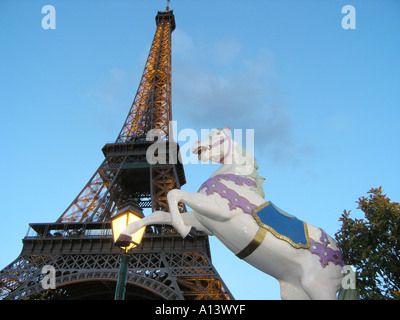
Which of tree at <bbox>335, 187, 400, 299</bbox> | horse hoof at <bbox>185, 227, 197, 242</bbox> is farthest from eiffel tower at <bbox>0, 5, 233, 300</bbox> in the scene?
horse hoof at <bbox>185, 227, 197, 242</bbox>

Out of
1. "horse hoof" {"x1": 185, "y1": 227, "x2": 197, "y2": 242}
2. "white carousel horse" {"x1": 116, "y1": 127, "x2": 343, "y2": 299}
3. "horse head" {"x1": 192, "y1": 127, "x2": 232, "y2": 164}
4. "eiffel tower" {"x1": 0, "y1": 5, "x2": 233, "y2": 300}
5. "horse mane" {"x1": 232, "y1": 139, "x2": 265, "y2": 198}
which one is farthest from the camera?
"eiffel tower" {"x1": 0, "y1": 5, "x2": 233, "y2": 300}

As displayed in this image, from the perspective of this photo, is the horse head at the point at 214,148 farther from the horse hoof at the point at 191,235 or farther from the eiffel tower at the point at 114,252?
the eiffel tower at the point at 114,252

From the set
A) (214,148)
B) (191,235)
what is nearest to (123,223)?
(191,235)

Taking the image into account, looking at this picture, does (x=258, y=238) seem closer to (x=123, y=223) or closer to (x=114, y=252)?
(x=123, y=223)

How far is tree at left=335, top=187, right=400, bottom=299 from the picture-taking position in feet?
16.3

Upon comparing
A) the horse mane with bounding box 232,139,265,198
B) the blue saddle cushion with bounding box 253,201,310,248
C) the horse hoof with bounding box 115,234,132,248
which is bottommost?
the horse hoof with bounding box 115,234,132,248

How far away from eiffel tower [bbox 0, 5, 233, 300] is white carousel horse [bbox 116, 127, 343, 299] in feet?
31.8

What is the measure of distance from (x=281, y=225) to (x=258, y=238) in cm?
35

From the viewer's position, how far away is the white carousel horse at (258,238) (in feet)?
13.2

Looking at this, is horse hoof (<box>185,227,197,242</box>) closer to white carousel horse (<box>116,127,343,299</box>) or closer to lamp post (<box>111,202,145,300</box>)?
white carousel horse (<box>116,127,343,299</box>)

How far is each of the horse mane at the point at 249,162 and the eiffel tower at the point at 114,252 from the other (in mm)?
9388

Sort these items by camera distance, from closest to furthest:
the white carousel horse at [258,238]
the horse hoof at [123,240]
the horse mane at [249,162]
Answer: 1. the white carousel horse at [258,238]
2. the horse hoof at [123,240]
3. the horse mane at [249,162]

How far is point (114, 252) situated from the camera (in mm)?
20672

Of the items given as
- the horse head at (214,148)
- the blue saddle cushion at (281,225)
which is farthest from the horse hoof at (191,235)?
the horse head at (214,148)
